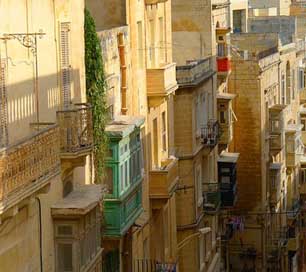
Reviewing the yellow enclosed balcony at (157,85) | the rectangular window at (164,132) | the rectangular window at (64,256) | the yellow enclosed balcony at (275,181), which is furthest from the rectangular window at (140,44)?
the yellow enclosed balcony at (275,181)

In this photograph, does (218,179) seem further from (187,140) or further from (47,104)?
(47,104)

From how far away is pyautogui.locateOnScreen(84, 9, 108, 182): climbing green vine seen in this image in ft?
71.6

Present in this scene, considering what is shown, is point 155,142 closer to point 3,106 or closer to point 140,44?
point 140,44

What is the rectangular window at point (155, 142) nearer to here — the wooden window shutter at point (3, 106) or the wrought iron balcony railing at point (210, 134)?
the wrought iron balcony railing at point (210, 134)

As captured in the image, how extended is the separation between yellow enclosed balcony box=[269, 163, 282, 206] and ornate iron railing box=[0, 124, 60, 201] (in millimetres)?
32319

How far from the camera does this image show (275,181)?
49.1 meters

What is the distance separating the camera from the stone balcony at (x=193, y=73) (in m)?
33.6

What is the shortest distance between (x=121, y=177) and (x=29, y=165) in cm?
816

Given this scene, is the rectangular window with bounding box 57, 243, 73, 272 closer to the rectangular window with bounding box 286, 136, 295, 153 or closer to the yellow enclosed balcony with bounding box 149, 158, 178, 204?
the yellow enclosed balcony with bounding box 149, 158, 178, 204

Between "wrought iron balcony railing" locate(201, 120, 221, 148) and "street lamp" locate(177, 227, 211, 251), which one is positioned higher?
"wrought iron balcony railing" locate(201, 120, 221, 148)

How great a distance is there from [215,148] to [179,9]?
4.70 metres

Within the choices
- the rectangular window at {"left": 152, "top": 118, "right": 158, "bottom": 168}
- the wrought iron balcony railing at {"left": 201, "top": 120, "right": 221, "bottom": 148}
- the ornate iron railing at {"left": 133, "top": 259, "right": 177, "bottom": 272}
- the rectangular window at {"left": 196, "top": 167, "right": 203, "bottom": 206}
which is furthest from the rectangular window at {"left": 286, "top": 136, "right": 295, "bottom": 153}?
the rectangular window at {"left": 152, "top": 118, "right": 158, "bottom": 168}

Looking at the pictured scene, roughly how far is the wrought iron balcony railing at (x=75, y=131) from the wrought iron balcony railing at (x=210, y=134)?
18.0m

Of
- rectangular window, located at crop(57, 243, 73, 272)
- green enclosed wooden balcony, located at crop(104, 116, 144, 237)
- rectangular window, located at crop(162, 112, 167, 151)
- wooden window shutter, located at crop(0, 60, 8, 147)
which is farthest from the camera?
rectangular window, located at crop(162, 112, 167, 151)
